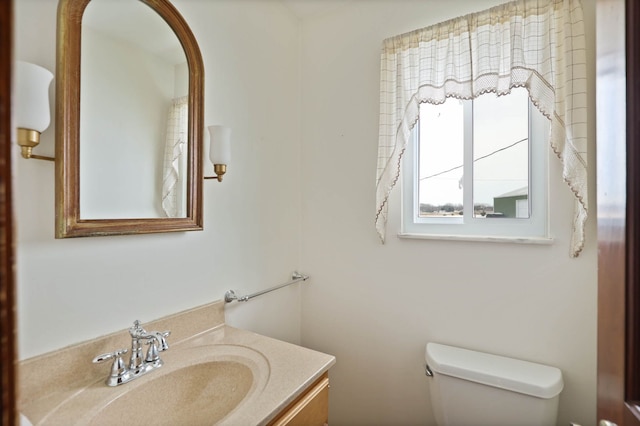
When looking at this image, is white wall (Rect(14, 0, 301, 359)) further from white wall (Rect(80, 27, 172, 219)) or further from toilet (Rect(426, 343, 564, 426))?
toilet (Rect(426, 343, 564, 426))

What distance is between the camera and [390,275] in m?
1.48

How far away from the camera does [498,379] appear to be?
1086 millimetres

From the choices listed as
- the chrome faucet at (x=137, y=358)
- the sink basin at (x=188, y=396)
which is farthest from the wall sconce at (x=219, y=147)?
the sink basin at (x=188, y=396)

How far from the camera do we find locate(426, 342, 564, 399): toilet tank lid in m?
1.04

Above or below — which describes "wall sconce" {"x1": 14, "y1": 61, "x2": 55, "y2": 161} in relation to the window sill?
above

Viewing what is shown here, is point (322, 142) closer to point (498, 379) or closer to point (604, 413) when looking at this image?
point (498, 379)

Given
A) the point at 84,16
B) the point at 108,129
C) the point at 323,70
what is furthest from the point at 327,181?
the point at 84,16

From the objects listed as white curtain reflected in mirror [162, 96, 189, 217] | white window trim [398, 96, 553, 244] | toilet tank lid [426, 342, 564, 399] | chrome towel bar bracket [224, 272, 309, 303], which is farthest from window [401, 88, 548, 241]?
white curtain reflected in mirror [162, 96, 189, 217]

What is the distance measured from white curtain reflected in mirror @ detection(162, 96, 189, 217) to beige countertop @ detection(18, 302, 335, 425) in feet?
1.37

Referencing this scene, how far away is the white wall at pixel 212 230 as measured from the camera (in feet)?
2.47

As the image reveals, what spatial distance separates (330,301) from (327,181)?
0.69 meters

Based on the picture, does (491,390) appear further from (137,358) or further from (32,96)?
(32,96)

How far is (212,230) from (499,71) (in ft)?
4.51

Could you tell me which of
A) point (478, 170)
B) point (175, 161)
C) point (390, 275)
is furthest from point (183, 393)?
point (478, 170)
